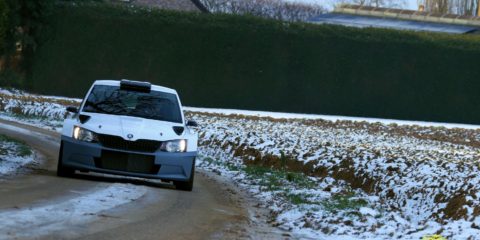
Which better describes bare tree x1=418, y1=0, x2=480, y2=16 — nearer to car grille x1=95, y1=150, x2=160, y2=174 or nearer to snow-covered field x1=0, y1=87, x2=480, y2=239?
snow-covered field x1=0, y1=87, x2=480, y2=239

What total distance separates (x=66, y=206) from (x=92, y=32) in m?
31.9

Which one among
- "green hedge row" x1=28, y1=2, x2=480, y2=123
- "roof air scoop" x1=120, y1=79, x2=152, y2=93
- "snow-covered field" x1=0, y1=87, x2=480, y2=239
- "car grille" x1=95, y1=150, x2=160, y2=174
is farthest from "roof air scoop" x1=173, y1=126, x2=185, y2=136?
"green hedge row" x1=28, y1=2, x2=480, y2=123

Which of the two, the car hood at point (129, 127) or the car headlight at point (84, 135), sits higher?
the car hood at point (129, 127)

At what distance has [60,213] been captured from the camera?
33.5 ft

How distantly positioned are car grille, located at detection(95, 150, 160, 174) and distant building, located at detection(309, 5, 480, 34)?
4850 centimetres

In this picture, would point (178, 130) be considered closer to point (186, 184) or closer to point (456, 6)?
point (186, 184)

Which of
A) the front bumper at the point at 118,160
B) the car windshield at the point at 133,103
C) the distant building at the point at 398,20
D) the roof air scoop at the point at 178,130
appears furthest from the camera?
the distant building at the point at 398,20

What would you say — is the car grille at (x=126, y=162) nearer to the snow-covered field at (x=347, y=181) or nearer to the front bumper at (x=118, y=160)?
the front bumper at (x=118, y=160)

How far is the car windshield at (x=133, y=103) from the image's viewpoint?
604 inches

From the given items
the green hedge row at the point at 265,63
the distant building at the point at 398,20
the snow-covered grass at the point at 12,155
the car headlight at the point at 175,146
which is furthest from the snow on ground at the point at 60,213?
the distant building at the point at 398,20

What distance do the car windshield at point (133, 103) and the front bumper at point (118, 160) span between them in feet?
3.84

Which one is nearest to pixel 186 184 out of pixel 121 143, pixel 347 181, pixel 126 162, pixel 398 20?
pixel 126 162

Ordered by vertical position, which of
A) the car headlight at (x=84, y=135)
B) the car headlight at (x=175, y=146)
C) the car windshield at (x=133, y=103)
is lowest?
the car headlight at (x=175, y=146)

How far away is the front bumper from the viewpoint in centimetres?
1402
